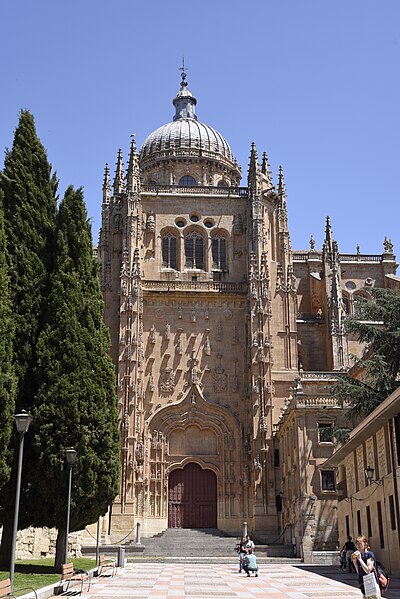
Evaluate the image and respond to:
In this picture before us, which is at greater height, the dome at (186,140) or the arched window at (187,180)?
the dome at (186,140)

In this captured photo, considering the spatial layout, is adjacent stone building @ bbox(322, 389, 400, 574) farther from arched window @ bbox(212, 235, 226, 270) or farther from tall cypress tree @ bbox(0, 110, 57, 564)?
arched window @ bbox(212, 235, 226, 270)

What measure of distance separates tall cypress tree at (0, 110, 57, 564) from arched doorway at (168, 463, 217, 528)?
80.6 ft

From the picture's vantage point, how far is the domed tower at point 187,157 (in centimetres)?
5844

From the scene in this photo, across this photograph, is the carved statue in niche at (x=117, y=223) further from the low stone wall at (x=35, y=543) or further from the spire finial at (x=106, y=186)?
the low stone wall at (x=35, y=543)

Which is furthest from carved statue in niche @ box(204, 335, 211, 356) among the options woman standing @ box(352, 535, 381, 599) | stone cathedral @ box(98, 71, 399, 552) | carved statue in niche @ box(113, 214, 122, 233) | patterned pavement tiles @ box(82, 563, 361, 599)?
woman standing @ box(352, 535, 381, 599)

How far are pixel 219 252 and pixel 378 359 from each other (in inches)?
818

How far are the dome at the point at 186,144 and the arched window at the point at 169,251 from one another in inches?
386

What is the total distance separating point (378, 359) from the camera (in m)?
32.6

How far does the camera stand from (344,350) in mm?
49125

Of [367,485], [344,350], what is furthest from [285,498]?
[367,485]

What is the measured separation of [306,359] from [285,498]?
459 inches

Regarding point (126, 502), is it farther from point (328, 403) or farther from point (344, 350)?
point (344, 350)

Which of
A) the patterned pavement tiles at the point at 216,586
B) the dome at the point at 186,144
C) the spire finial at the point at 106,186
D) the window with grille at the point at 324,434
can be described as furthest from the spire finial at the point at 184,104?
the patterned pavement tiles at the point at 216,586

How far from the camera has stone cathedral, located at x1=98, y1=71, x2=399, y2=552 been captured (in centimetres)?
4488
